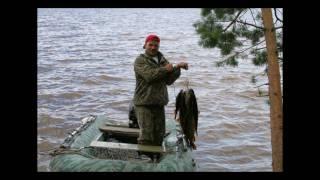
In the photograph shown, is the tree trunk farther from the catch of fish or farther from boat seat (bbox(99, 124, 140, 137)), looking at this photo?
boat seat (bbox(99, 124, 140, 137))

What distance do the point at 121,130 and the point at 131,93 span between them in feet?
23.5

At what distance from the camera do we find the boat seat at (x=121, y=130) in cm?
795

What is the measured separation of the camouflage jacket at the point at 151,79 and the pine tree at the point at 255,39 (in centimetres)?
62

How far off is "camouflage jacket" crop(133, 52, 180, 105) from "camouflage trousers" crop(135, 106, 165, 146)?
5.2 inches

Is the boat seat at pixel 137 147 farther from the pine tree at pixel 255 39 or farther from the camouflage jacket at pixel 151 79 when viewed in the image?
the pine tree at pixel 255 39

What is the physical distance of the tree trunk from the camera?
572 centimetres

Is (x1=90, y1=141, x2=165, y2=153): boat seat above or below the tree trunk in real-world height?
below

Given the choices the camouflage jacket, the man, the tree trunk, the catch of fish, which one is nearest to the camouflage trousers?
the man

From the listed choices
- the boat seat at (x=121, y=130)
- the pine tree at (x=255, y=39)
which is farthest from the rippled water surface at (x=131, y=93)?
the pine tree at (x=255, y=39)

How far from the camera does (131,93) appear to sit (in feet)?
49.8
